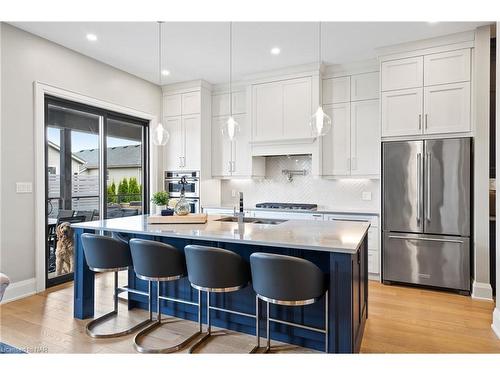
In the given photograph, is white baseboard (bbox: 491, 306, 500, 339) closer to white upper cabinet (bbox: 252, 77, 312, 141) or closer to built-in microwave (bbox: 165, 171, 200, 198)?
white upper cabinet (bbox: 252, 77, 312, 141)

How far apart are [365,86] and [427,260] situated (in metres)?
2.42

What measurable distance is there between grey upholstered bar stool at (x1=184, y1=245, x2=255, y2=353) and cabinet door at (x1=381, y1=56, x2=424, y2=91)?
123 inches

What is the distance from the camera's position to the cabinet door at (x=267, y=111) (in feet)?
16.0

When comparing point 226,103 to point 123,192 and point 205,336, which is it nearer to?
point 123,192

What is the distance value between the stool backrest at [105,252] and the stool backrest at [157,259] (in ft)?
0.81

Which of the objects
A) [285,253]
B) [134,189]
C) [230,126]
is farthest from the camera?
[134,189]

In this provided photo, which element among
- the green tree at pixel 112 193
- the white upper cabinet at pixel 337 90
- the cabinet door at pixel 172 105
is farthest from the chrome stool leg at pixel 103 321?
the white upper cabinet at pixel 337 90

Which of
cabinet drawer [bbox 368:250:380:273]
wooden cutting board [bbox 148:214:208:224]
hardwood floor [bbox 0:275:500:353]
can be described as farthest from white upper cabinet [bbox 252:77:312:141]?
hardwood floor [bbox 0:275:500:353]

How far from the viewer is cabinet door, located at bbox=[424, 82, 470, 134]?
12.0 ft

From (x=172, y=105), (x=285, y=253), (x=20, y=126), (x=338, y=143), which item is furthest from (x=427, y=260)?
(x=20, y=126)

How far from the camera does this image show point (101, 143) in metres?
4.67

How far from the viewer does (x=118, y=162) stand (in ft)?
16.5

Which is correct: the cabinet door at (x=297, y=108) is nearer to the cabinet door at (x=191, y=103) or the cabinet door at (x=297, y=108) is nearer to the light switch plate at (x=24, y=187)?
the cabinet door at (x=191, y=103)
